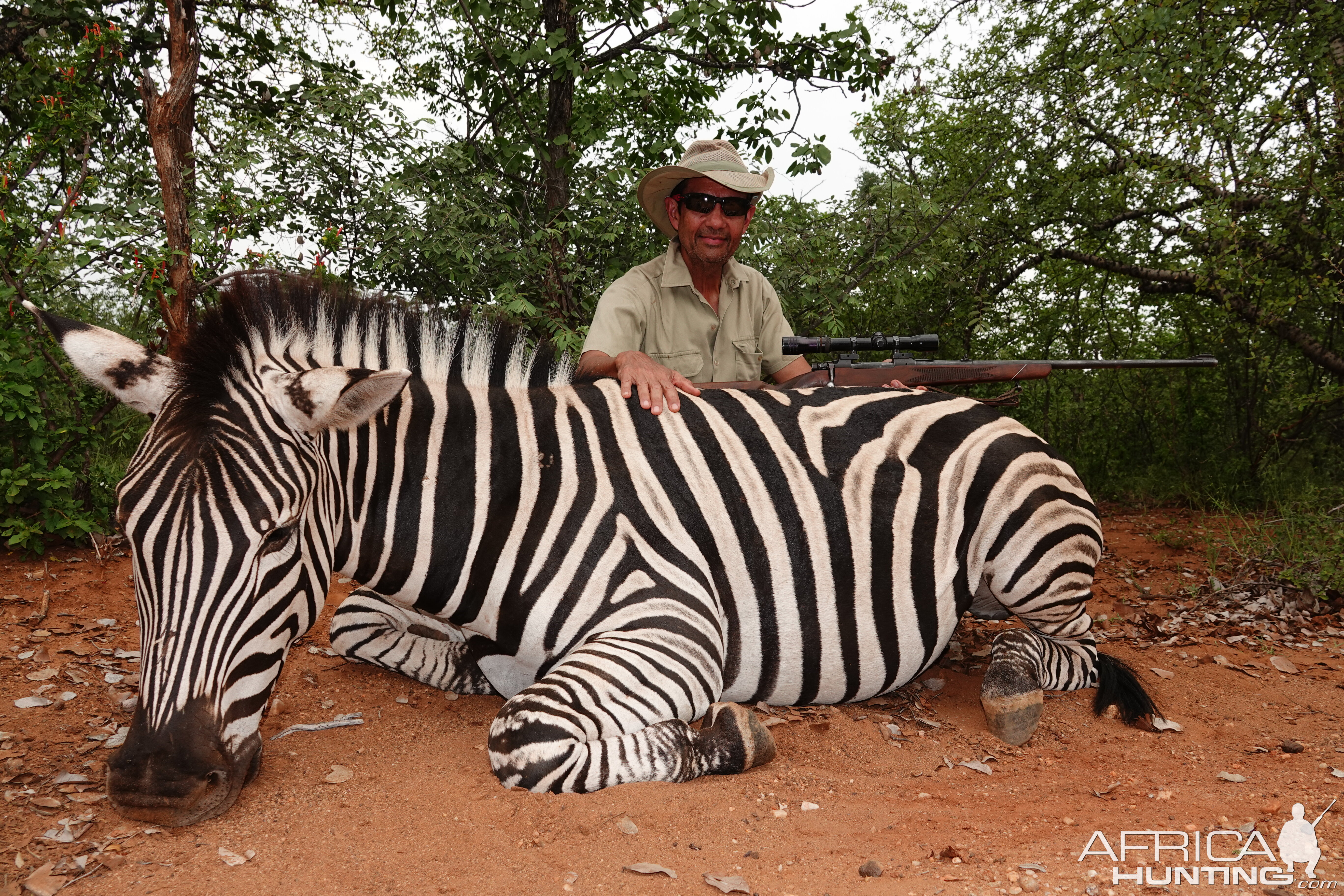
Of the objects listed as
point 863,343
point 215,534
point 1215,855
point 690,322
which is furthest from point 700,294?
point 1215,855

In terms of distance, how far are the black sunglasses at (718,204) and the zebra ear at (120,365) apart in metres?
3.24

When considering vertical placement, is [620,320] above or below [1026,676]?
above

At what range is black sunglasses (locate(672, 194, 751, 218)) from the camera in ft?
17.0

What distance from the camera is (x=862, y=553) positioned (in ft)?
12.4

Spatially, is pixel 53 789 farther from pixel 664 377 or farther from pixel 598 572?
pixel 664 377

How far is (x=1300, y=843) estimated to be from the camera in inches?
105

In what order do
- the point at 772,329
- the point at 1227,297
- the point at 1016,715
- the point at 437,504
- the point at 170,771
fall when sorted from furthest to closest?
the point at 1227,297, the point at 772,329, the point at 1016,715, the point at 437,504, the point at 170,771

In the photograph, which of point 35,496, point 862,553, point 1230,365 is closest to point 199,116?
point 35,496

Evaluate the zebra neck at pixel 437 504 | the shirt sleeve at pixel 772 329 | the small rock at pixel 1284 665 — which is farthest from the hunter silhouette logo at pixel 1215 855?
the shirt sleeve at pixel 772 329

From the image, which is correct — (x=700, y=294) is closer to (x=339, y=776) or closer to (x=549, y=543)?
(x=549, y=543)

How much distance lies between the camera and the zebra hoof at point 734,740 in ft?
10.4

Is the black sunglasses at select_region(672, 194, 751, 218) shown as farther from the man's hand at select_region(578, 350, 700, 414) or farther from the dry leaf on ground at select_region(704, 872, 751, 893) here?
the dry leaf on ground at select_region(704, 872, 751, 893)

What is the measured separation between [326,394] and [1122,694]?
390 centimetres

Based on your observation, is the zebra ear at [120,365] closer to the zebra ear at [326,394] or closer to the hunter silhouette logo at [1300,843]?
the zebra ear at [326,394]
